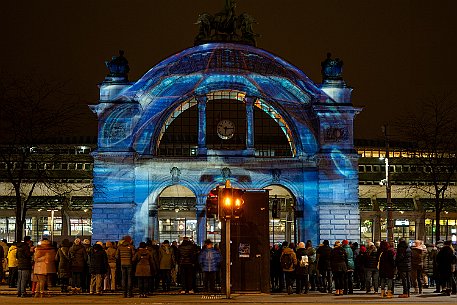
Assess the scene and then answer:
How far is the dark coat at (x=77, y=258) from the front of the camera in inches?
1195

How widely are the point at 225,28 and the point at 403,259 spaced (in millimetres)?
25587

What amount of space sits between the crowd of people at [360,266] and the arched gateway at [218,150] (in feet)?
56.3

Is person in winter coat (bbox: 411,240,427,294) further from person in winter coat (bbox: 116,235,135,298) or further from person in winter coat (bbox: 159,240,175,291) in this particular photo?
person in winter coat (bbox: 116,235,135,298)

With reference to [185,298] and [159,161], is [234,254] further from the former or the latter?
[159,161]

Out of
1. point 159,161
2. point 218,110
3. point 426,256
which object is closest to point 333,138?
A: point 218,110

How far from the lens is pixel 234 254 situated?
2936cm

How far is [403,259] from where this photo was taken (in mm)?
29156

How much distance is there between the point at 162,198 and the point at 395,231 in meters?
19.2

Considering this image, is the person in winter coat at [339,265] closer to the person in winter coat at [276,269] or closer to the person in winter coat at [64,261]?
the person in winter coat at [276,269]

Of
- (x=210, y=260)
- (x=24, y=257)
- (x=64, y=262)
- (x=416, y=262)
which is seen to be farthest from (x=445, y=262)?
(x=24, y=257)

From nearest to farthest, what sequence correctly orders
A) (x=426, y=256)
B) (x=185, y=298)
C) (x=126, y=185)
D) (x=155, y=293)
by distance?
(x=185, y=298)
(x=155, y=293)
(x=426, y=256)
(x=126, y=185)

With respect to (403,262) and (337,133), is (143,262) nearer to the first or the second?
(403,262)

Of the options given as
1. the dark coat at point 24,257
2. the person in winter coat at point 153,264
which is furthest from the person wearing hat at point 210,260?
the dark coat at point 24,257

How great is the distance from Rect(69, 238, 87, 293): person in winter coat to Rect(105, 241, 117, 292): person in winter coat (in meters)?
0.95
